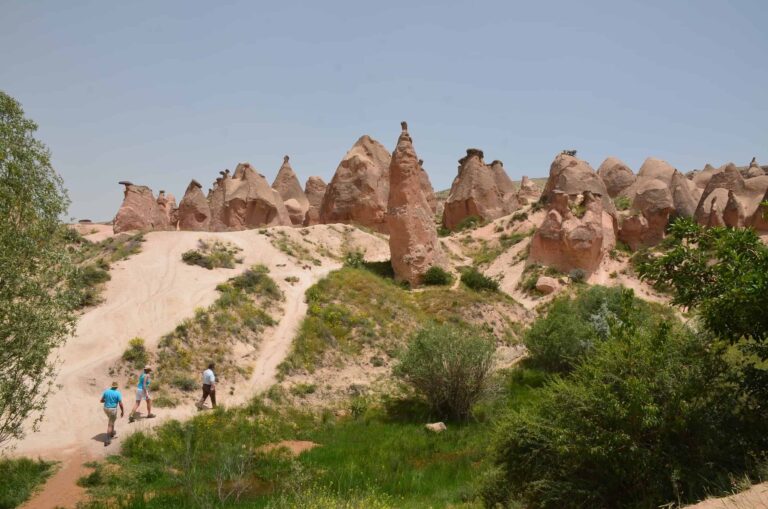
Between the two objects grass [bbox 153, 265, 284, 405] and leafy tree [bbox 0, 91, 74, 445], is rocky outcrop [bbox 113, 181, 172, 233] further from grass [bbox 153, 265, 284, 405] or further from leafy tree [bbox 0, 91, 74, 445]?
leafy tree [bbox 0, 91, 74, 445]

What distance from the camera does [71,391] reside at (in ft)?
48.8

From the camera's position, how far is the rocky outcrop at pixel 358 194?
37406mm

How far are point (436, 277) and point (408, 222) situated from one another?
2909mm

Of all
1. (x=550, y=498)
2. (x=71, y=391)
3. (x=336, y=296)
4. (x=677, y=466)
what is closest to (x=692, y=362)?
(x=677, y=466)

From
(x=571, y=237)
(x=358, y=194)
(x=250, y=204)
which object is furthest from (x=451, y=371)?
(x=250, y=204)

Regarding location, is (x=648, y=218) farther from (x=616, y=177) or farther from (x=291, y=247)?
(x=291, y=247)

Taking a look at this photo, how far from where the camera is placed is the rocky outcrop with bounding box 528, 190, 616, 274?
99.2ft

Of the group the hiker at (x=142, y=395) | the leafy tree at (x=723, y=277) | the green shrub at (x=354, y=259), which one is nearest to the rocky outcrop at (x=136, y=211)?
the green shrub at (x=354, y=259)

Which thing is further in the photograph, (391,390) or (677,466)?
(391,390)

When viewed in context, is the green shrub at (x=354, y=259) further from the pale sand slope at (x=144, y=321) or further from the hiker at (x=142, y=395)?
the hiker at (x=142, y=395)

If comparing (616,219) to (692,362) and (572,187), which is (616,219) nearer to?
(572,187)

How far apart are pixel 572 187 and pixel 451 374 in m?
24.4

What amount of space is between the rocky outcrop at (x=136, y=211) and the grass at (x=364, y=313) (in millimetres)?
17255

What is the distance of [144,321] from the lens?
19.2 meters
